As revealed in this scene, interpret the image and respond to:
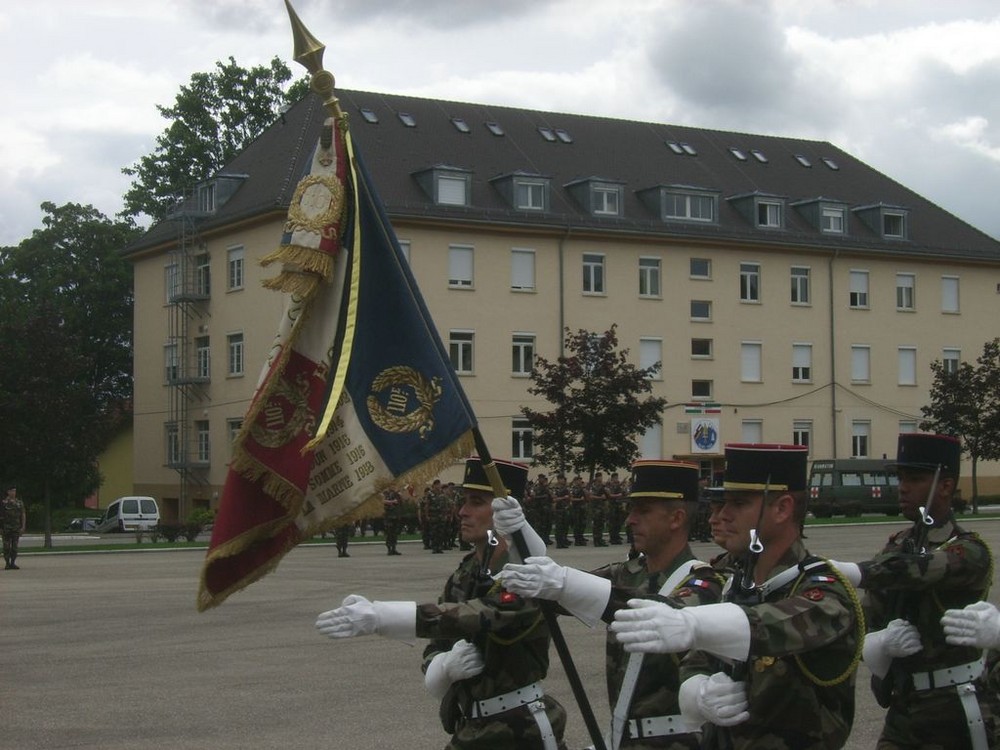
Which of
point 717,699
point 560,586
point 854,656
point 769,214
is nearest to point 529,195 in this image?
point 769,214

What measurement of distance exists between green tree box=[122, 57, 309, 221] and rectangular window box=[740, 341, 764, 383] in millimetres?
22820

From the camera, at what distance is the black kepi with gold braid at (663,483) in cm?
609

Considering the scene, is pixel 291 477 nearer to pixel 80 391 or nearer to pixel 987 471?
pixel 80 391

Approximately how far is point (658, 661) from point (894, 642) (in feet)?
4.08

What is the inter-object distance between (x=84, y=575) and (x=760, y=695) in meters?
24.4

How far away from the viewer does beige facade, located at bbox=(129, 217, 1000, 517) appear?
179 feet

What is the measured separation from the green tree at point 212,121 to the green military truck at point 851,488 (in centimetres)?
2855

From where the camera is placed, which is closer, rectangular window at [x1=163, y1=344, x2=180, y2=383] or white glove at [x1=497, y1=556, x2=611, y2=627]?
white glove at [x1=497, y1=556, x2=611, y2=627]

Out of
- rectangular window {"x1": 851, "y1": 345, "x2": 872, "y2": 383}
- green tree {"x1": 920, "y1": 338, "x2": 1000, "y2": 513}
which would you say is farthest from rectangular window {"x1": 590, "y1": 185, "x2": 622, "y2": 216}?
green tree {"x1": 920, "y1": 338, "x2": 1000, "y2": 513}

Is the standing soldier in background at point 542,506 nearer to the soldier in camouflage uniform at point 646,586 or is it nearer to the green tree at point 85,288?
the green tree at point 85,288

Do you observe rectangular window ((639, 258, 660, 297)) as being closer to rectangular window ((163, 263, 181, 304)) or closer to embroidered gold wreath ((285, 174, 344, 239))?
rectangular window ((163, 263, 181, 304))

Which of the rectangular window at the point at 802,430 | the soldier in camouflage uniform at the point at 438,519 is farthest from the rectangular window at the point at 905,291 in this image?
the soldier in camouflage uniform at the point at 438,519

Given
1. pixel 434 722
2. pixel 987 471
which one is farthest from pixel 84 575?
pixel 987 471

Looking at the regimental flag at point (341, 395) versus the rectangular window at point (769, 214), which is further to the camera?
the rectangular window at point (769, 214)
